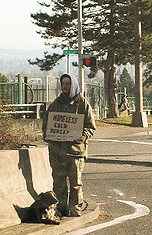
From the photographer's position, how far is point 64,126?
8.52 metres

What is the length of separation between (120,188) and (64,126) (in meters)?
3.94

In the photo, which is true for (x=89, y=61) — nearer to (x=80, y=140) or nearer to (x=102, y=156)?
(x=102, y=156)

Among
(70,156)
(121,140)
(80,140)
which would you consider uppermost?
(80,140)

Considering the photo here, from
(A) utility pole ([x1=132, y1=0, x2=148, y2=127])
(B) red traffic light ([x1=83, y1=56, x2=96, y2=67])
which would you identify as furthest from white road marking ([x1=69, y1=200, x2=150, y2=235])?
(A) utility pole ([x1=132, y1=0, x2=148, y2=127])

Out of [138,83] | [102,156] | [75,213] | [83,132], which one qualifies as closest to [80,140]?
[83,132]

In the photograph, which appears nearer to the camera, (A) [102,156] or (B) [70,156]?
(B) [70,156]

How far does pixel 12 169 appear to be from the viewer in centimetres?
804

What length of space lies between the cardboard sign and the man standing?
0.04 m

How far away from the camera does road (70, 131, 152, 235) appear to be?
27.3ft

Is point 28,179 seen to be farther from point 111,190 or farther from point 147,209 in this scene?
point 111,190

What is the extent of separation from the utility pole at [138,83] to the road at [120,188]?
986 cm

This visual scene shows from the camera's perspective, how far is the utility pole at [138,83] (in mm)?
31570

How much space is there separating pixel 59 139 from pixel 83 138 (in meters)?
0.32

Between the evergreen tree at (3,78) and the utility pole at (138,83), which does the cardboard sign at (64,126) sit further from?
the utility pole at (138,83)
